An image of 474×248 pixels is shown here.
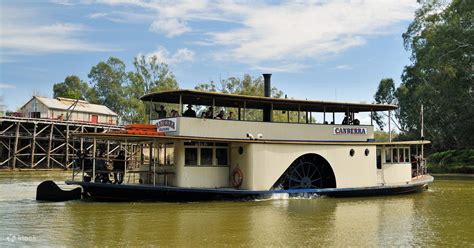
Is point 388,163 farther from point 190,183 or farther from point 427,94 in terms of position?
point 427,94

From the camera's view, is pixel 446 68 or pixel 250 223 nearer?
pixel 250 223

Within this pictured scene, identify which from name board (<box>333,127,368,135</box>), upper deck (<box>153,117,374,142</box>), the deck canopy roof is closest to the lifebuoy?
upper deck (<box>153,117,374,142</box>)

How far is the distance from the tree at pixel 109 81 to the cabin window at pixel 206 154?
178 ft

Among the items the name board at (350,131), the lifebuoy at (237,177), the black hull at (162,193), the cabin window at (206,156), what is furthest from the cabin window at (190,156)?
the name board at (350,131)

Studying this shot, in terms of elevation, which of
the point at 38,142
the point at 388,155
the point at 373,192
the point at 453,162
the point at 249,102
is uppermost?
the point at 249,102

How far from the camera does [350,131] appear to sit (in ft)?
65.2

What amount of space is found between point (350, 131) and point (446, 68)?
2110cm

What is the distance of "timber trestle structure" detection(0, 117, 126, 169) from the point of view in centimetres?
4069

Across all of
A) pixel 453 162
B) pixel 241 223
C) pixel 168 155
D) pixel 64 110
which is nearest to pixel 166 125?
pixel 168 155

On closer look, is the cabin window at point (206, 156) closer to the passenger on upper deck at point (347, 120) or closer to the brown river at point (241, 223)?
the brown river at point (241, 223)

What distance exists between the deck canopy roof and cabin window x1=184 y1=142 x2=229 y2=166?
147 centimetres

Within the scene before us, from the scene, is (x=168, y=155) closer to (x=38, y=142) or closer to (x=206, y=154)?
(x=206, y=154)

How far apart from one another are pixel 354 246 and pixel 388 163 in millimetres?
10817

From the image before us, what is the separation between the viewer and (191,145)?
17.4m
